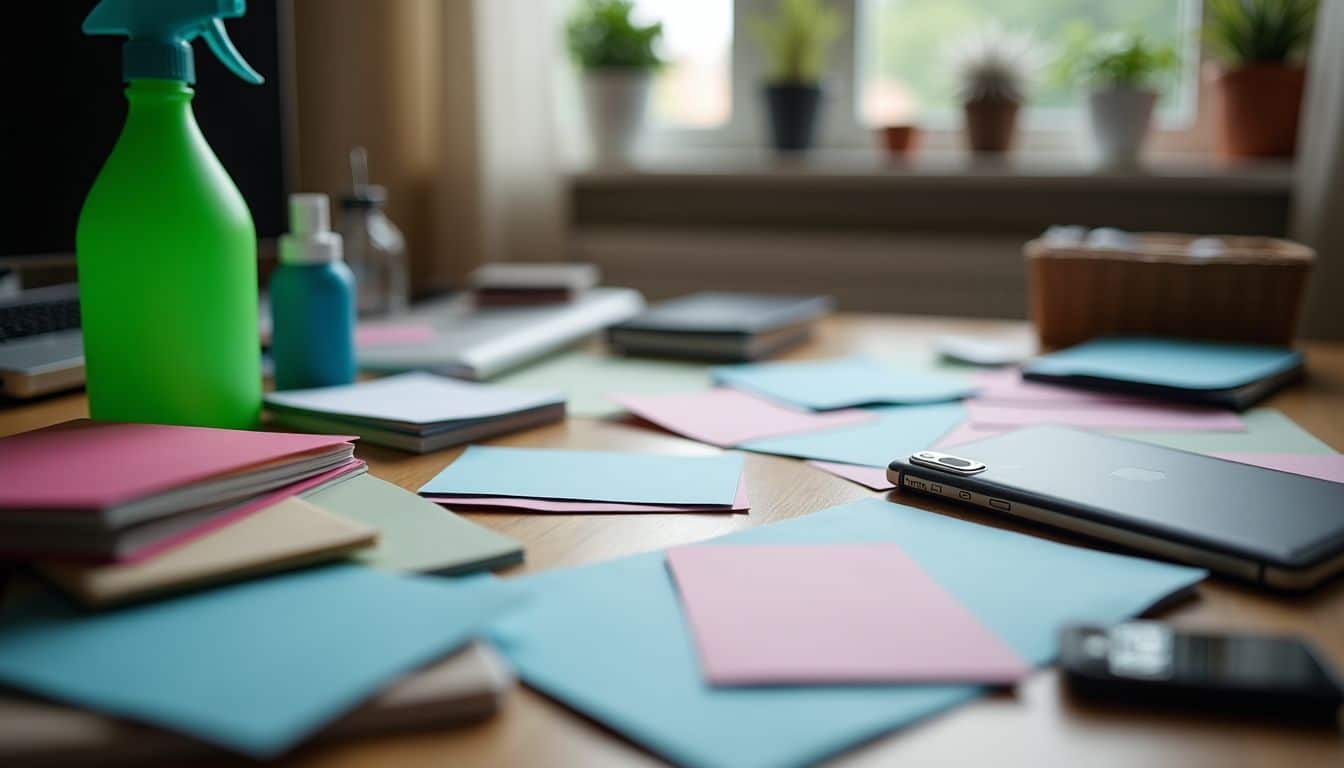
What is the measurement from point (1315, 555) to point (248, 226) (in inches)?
27.3

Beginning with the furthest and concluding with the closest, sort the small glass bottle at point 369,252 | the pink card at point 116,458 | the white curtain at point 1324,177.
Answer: the white curtain at point 1324,177 < the small glass bottle at point 369,252 < the pink card at point 116,458

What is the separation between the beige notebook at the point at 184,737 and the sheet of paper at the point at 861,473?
350mm

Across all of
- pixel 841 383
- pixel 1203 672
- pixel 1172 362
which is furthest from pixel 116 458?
pixel 1172 362

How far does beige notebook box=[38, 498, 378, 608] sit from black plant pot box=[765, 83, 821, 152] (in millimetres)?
1568

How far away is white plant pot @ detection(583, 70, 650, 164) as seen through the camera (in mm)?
2008

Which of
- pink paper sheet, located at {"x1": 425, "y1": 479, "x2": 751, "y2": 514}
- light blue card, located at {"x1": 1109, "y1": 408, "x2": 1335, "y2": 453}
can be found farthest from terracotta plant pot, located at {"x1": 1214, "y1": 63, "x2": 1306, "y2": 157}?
pink paper sheet, located at {"x1": 425, "y1": 479, "x2": 751, "y2": 514}

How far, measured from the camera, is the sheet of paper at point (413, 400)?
0.79 metres

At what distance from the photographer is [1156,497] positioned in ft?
2.01

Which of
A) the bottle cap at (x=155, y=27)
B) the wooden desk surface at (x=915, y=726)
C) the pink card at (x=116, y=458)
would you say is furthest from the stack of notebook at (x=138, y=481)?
the bottle cap at (x=155, y=27)

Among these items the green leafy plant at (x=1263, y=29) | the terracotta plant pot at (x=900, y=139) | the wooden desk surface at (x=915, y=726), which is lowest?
the wooden desk surface at (x=915, y=726)

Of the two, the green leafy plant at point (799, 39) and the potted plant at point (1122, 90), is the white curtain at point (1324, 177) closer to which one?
the potted plant at point (1122, 90)

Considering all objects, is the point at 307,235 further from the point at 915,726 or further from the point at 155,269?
the point at 915,726

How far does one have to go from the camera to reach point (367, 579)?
1.57 feet

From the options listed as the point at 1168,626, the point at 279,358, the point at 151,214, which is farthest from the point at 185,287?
the point at 1168,626
